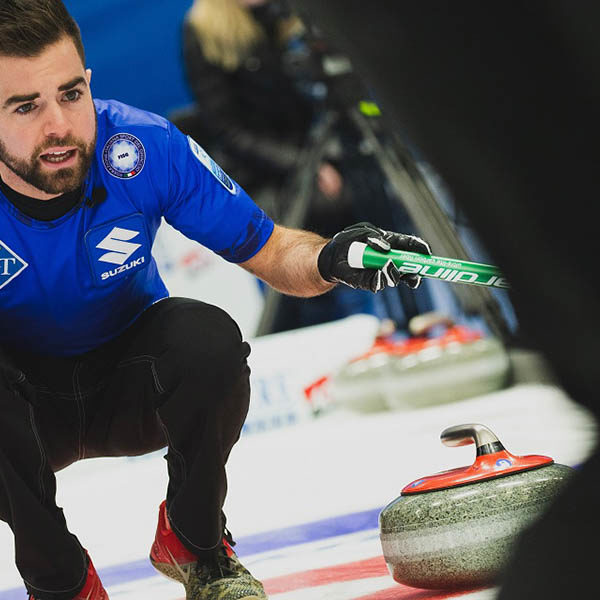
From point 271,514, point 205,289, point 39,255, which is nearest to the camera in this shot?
point 39,255

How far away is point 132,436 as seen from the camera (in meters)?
1.68

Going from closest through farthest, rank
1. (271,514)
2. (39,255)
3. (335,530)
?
1. (39,255)
2. (335,530)
3. (271,514)

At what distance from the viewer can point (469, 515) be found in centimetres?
129

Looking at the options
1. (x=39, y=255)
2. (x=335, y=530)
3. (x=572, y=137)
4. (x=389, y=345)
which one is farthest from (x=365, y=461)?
(x=572, y=137)

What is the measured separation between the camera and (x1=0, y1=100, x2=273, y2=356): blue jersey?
163 centimetres

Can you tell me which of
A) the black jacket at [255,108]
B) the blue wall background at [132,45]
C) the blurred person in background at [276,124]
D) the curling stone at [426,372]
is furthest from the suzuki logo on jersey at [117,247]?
the blue wall background at [132,45]

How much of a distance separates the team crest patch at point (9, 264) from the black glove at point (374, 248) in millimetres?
484

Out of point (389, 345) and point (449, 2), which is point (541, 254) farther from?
point (389, 345)

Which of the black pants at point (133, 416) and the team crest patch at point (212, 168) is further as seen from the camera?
the team crest patch at point (212, 168)

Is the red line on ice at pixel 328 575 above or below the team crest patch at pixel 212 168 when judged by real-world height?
below

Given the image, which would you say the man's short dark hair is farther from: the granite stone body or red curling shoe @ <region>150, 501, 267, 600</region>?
the granite stone body

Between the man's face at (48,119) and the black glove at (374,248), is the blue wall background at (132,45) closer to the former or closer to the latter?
the man's face at (48,119)

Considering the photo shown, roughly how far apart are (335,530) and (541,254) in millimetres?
1499

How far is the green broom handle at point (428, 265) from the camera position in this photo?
128cm
